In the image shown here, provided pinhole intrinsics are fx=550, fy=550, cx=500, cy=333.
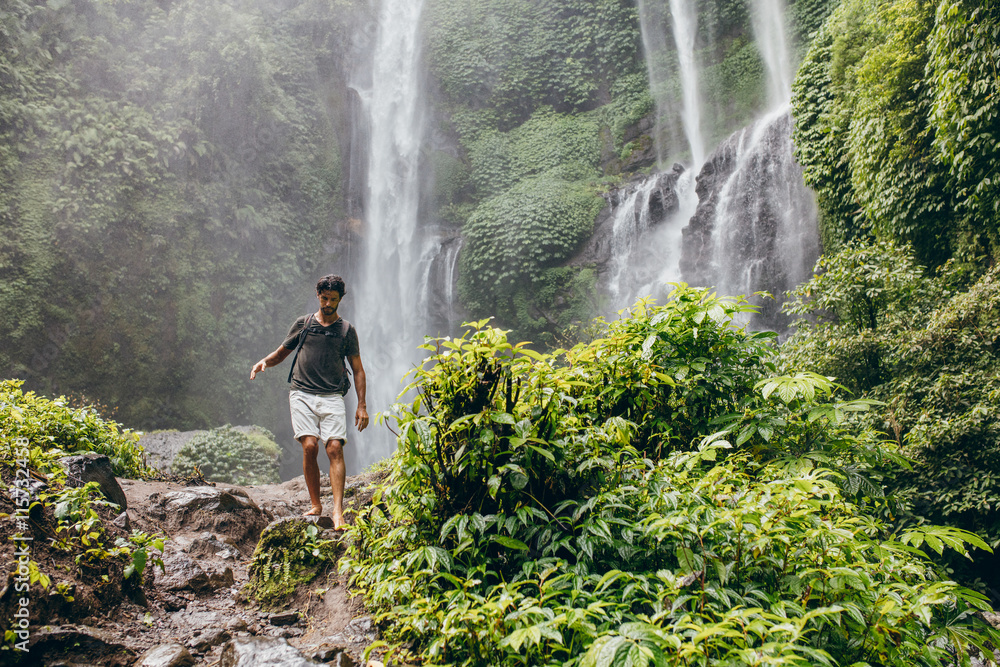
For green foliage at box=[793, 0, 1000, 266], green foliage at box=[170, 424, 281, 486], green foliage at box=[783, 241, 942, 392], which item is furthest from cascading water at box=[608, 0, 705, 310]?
green foliage at box=[170, 424, 281, 486]

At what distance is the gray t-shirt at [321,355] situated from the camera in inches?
161

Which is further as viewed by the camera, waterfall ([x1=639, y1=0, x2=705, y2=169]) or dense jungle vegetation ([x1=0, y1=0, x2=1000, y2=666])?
waterfall ([x1=639, y1=0, x2=705, y2=169])

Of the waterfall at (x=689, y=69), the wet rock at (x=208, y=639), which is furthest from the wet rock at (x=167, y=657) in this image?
the waterfall at (x=689, y=69)

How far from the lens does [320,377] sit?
4.09 m

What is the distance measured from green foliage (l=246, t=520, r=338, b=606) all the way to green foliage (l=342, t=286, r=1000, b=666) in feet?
2.22

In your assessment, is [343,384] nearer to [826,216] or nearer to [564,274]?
[826,216]

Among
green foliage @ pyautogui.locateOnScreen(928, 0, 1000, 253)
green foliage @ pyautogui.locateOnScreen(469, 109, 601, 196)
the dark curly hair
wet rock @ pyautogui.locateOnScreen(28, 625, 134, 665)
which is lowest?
wet rock @ pyautogui.locateOnScreen(28, 625, 134, 665)

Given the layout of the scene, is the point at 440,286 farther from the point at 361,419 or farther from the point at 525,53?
the point at 361,419

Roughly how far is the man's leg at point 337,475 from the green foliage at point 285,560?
39 centimetres

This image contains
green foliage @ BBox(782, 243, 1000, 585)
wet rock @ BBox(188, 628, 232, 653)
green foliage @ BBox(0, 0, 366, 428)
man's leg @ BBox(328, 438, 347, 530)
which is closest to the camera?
wet rock @ BBox(188, 628, 232, 653)

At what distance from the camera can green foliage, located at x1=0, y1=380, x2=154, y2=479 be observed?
3.37m

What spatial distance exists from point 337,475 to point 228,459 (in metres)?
5.79

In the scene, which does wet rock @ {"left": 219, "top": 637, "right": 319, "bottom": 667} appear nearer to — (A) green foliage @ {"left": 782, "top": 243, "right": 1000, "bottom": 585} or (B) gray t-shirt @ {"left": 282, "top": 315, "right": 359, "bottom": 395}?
(B) gray t-shirt @ {"left": 282, "top": 315, "right": 359, "bottom": 395}

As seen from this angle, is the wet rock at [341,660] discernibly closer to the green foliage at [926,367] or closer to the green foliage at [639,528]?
the green foliage at [639,528]
